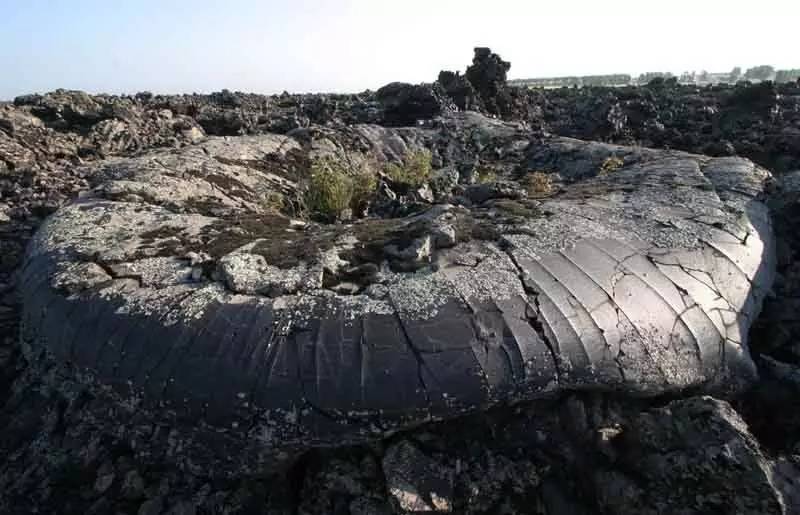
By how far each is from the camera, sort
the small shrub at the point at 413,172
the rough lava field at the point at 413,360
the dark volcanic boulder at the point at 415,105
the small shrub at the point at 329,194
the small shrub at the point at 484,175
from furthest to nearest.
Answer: the dark volcanic boulder at the point at 415,105 → the small shrub at the point at 484,175 → the small shrub at the point at 413,172 → the small shrub at the point at 329,194 → the rough lava field at the point at 413,360

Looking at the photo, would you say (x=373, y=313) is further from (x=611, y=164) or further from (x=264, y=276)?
(x=611, y=164)

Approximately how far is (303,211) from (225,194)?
77 centimetres

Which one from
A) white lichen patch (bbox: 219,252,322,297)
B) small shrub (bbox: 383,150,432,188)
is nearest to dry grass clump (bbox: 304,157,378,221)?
small shrub (bbox: 383,150,432,188)

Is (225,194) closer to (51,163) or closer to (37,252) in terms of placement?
(37,252)

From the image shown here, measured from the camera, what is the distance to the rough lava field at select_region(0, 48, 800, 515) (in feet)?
7.33

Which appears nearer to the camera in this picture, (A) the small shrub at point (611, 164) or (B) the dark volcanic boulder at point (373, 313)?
(B) the dark volcanic boulder at point (373, 313)

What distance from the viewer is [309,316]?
95.8 inches

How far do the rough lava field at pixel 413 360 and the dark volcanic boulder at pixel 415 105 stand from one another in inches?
254

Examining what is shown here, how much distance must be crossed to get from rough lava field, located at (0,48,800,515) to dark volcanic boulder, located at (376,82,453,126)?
6461 millimetres

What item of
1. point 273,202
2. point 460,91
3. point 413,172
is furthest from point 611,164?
point 460,91

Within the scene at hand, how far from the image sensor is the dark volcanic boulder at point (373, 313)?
89.0 inches

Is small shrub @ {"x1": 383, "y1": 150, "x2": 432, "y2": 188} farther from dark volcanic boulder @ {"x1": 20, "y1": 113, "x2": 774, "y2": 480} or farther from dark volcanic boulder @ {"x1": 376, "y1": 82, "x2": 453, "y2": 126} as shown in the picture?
dark volcanic boulder @ {"x1": 376, "y1": 82, "x2": 453, "y2": 126}

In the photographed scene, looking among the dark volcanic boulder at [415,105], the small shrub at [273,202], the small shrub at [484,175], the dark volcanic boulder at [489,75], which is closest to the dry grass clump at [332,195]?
the small shrub at [273,202]

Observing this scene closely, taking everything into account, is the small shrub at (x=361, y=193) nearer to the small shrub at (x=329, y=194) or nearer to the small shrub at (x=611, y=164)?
the small shrub at (x=329, y=194)
